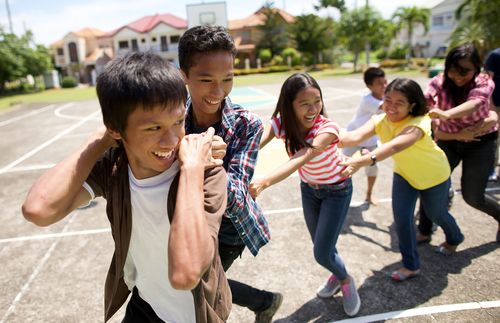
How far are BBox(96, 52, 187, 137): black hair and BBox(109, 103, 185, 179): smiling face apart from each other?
23mm

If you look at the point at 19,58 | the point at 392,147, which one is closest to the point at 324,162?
the point at 392,147

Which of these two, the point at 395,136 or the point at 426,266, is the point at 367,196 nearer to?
the point at 426,266

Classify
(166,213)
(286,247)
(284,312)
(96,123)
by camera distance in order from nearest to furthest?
(166,213) < (284,312) < (286,247) < (96,123)

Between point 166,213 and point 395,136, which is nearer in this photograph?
point 166,213

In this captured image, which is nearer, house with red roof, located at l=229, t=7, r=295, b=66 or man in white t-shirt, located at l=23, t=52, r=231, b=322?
man in white t-shirt, located at l=23, t=52, r=231, b=322

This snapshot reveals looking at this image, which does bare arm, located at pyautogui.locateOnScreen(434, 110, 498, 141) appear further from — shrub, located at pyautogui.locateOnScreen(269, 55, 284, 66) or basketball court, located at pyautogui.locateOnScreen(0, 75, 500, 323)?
shrub, located at pyautogui.locateOnScreen(269, 55, 284, 66)

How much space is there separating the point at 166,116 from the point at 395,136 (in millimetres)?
2462

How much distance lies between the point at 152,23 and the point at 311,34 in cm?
2475

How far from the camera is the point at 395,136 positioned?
10.9 ft

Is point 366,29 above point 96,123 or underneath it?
above

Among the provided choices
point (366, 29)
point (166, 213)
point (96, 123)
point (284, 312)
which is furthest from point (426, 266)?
point (366, 29)

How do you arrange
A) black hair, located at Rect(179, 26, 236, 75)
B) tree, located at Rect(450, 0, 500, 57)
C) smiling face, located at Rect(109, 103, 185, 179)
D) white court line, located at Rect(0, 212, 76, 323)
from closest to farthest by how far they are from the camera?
smiling face, located at Rect(109, 103, 185, 179), black hair, located at Rect(179, 26, 236, 75), white court line, located at Rect(0, 212, 76, 323), tree, located at Rect(450, 0, 500, 57)

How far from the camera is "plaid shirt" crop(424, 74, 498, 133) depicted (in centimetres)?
371

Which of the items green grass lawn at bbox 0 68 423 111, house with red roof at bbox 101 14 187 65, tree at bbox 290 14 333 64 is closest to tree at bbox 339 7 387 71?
green grass lawn at bbox 0 68 423 111
